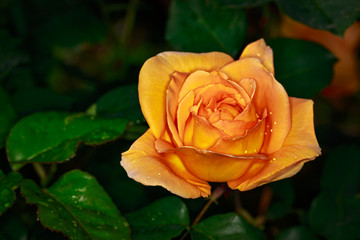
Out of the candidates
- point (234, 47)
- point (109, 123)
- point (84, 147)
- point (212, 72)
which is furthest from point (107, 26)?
point (212, 72)

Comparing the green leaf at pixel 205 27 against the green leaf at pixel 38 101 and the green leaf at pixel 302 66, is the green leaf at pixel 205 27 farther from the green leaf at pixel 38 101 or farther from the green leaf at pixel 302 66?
the green leaf at pixel 38 101

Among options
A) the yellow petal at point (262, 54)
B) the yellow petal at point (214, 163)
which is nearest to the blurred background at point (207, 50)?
the yellow petal at point (214, 163)


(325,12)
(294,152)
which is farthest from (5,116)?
(325,12)

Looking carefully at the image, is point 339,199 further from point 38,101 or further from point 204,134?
point 38,101

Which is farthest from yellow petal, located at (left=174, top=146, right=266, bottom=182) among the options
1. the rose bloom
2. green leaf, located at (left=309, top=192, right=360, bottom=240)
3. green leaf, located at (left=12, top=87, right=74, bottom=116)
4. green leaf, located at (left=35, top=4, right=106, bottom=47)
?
green leaf, located at (left=35, top=4, right=106, bottom=47)

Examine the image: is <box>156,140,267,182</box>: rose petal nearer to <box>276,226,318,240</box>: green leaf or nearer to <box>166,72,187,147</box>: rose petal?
<box>166,72,187,147</box>: rose petal

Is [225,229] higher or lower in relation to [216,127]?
lower

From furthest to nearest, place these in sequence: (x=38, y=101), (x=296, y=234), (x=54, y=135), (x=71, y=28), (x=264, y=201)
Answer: (x=71, y=28), (x=264, y=201), (x=38, y=101), (x=296, y=234), (x=54, y=135)
